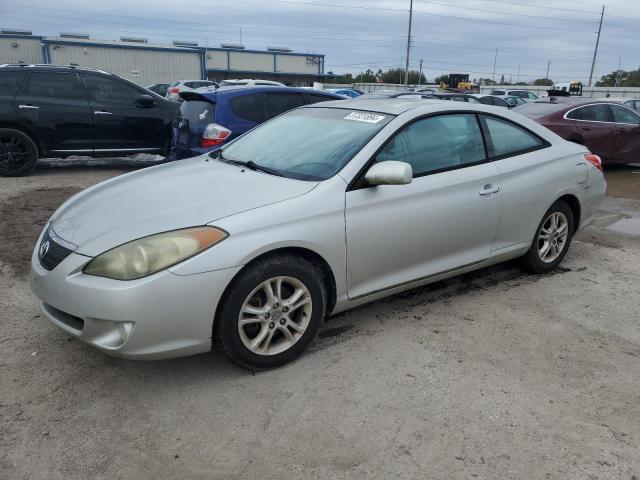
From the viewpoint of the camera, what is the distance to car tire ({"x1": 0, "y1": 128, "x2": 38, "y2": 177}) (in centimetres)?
832

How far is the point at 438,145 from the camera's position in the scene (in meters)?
3.95

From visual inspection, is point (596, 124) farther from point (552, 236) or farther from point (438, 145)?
point (438, 145)

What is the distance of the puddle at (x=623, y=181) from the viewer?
8.82m

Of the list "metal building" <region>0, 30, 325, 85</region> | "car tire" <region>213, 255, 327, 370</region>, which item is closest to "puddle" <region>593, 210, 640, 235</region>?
"car tire" <region>213, 255, 327, 370</region>

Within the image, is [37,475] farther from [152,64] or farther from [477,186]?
[152,64]

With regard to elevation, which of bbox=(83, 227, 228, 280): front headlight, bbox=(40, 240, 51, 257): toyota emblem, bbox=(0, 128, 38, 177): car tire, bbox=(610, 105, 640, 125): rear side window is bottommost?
bbox=(0, 128, 38, 177): car tire

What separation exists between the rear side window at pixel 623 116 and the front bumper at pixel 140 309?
394 inches

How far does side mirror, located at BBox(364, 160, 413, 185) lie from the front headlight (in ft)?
3.34

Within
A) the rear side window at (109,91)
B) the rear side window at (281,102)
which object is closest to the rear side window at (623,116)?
the rear side window at (281,102)

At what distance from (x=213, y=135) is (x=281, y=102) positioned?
57.8 inches

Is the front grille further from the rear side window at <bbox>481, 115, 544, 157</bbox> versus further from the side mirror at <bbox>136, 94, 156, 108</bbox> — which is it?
the side mirror at <bbox>136, 94, 156, 108</bbox>

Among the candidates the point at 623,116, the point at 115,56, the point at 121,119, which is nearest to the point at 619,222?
Answer: the point at 623,116

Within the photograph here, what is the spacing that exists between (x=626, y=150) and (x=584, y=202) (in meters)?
6.69

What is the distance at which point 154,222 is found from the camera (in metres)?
2.95
